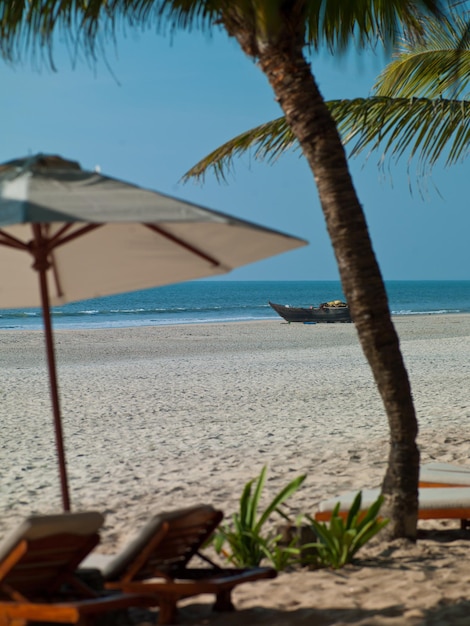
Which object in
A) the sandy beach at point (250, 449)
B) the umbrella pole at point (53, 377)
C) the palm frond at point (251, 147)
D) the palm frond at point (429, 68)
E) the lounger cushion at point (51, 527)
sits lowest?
the sandy beach at point (250, 449)

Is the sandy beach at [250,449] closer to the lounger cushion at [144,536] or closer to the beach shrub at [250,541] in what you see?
the beach shrub at [250,541]

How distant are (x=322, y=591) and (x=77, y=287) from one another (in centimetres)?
234

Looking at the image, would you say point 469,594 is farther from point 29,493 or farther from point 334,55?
point 29,493

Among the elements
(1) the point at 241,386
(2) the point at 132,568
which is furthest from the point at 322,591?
(1) the point at 241,386

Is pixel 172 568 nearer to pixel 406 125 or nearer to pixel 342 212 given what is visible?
pixel 342 212

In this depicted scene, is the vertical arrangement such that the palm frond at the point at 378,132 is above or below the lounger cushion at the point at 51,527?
above

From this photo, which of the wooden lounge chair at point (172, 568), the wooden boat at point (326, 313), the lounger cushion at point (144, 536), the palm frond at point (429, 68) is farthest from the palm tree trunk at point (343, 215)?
the wooden boat at point (326, 313)

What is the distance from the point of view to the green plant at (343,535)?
15.0 ft

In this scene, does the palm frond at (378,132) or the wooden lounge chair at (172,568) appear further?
the palm frond at (378,132)

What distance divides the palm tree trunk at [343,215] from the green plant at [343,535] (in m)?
0.54

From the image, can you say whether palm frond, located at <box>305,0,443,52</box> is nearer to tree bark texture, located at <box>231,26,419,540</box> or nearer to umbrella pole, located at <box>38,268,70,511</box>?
tree bark texture, located at <box>231,26,419,540</box>

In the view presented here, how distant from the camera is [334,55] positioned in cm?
539

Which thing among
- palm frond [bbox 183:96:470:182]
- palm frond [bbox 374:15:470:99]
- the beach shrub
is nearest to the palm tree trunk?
the beach shrub

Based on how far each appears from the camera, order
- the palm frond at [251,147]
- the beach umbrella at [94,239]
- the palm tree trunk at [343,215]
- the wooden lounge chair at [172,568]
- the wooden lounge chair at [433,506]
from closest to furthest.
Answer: the beach umbrella at [94,239] < the wooden lounge chair at [172,568] < the palm tree trunk at [343,215] < the wooden lounge chair at [433,506] < the palm frond at [251,147]
